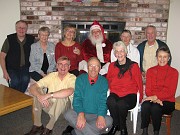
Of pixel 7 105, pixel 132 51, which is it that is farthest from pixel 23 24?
pixel 132 51

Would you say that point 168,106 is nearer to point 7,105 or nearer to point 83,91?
point 83,91

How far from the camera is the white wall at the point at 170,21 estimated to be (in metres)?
3.75

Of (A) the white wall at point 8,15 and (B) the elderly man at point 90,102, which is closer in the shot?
(B) the elderly man at point 90,102

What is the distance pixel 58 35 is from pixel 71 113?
2002mm

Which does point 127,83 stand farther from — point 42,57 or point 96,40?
point 42,57

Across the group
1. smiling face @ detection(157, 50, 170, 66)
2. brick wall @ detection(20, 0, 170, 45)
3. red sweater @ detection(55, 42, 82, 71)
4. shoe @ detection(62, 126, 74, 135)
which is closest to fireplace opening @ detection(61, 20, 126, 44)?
brick wall @ detection(20, 0, 170, 45)

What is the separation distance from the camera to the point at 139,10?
383 cm

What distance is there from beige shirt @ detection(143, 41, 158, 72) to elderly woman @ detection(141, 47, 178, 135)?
2.18ft

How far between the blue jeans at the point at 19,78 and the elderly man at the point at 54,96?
828mm

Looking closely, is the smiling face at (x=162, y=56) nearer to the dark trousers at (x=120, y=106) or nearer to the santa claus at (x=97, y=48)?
the dark trousers at (x=120, y=106)

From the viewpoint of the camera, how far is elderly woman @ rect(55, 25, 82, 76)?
3.26 meters

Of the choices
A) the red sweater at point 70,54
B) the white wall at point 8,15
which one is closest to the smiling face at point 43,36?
the red sweater at point 70,54

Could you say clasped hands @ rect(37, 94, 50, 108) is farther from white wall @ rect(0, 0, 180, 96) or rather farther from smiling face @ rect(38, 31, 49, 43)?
white wall @ rect(0, 0, 180, 96)

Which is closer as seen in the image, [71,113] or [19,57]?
[71,113]
